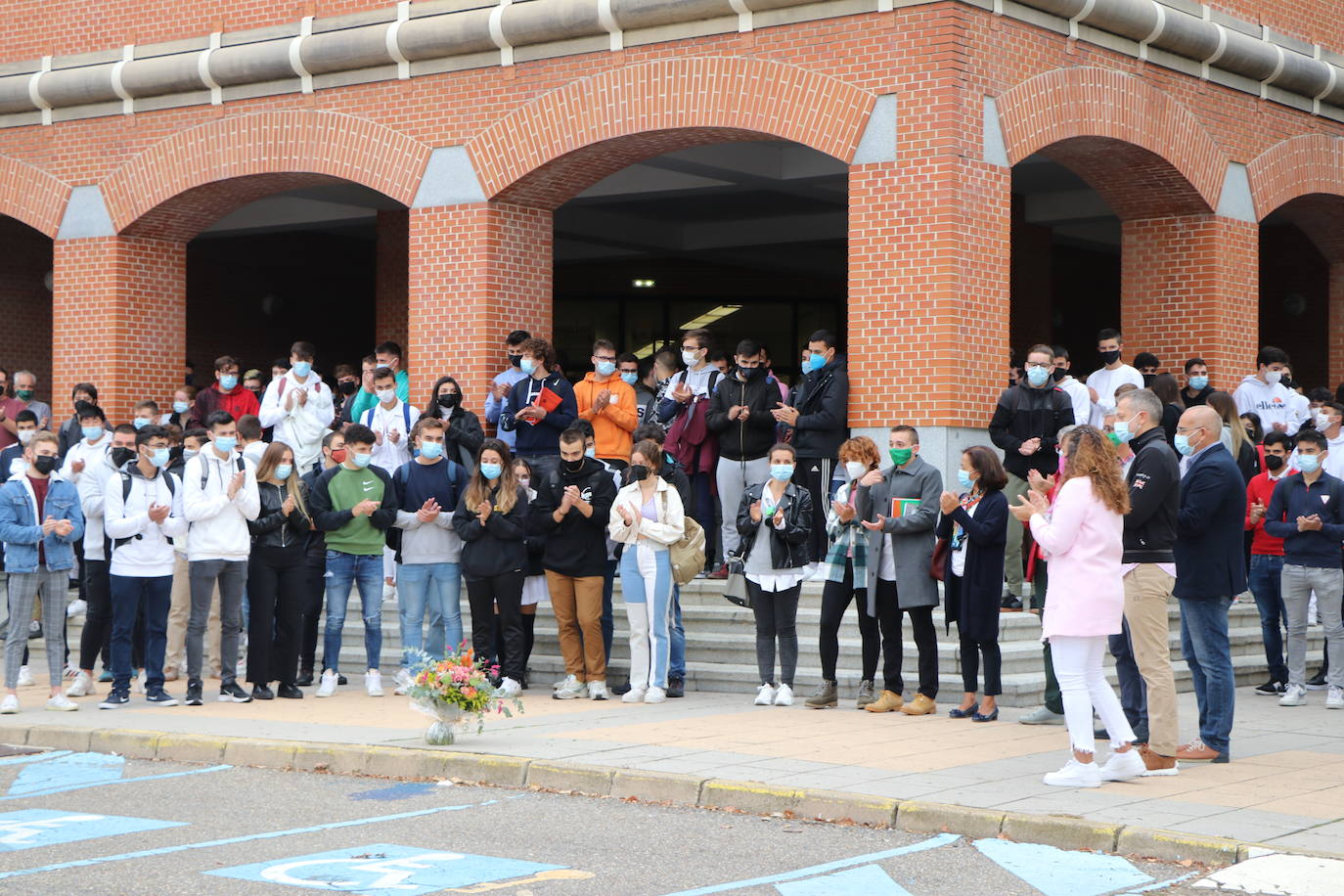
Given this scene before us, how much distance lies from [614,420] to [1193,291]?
Answer: 6352mm

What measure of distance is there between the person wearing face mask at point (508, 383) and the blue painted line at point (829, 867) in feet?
24.5

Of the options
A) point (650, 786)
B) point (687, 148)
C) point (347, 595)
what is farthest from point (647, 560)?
point (687, 148)

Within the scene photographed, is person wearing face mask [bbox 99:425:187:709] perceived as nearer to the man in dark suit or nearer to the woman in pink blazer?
the woman in pink blazer

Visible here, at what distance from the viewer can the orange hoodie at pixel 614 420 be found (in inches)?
560

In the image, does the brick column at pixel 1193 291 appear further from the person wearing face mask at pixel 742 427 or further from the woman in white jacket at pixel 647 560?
the woman in white jacket at pixel 647 560

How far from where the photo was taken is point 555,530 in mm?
12625

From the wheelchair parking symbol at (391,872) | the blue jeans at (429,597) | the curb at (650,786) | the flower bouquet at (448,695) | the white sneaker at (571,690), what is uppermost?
the blue jeans at (429,597)

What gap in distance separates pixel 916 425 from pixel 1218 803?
234 inches

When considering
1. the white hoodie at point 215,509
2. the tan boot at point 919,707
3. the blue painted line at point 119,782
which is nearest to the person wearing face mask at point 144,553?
the white hoodie at point 215,509

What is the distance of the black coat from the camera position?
432 inches

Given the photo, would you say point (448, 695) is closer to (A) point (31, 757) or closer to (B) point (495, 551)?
(B) point (495, 551)

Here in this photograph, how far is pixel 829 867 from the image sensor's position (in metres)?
7.36

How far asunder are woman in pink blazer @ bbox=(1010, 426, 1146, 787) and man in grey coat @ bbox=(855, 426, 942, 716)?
2550 millimetres

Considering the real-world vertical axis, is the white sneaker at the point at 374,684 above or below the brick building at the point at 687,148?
below
